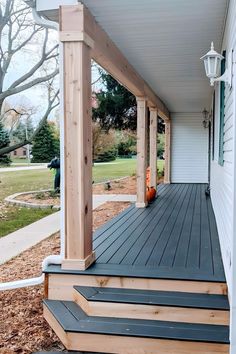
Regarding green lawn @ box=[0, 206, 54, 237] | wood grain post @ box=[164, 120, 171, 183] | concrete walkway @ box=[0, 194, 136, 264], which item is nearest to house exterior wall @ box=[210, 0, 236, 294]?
concrete walkway @ box=[0, 194, 136, 264]

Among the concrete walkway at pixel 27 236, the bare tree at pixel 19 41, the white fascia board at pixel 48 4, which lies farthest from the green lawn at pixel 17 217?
the white fascia board at pixel 48 4

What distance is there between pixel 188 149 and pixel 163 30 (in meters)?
8.40

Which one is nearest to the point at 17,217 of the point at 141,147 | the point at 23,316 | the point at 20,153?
the point at 141,147

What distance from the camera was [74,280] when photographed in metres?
3.30

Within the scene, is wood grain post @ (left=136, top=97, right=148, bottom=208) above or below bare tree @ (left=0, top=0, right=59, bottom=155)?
below

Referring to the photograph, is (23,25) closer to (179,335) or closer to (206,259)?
(206,259)

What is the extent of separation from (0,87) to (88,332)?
7.53m

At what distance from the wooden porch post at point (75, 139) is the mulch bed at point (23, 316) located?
0.59 m

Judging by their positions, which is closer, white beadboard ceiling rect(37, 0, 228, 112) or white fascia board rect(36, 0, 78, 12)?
white fascia board rect(36, 0, 78, 12)

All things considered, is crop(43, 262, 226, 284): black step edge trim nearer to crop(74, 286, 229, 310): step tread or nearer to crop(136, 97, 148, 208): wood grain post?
crop(74, 286, 229, 310): step tread

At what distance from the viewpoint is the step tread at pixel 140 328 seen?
2.71 metres

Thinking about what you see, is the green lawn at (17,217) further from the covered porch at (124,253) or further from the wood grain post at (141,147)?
the covered porch at (124,253)

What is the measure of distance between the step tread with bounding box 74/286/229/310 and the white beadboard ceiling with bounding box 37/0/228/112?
2629 mm

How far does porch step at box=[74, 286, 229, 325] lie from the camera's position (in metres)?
2.87
